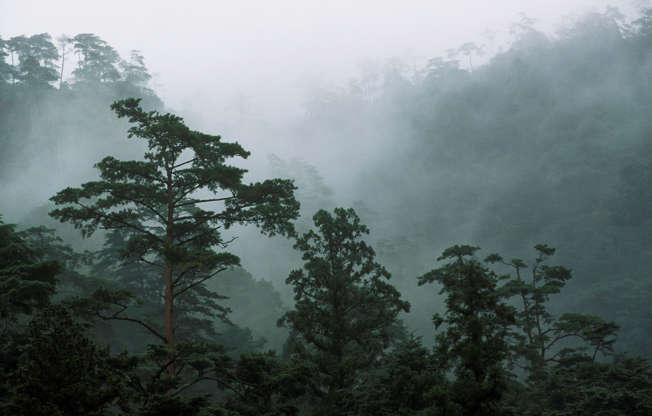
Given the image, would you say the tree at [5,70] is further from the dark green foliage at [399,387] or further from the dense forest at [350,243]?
the dark green foliage at [399,387]

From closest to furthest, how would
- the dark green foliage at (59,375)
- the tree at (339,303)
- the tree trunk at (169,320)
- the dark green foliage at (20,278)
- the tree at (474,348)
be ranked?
the dark green foliage at (59,375)
the tree at (474,348)
the dark green foliage at (20,278)
the tree trunk at (169,320)
the tree at (339,303)

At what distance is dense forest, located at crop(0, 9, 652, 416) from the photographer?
9.87 metres

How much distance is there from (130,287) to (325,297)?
17696mm

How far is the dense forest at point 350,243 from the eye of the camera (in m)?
9.87

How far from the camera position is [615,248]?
62500mm

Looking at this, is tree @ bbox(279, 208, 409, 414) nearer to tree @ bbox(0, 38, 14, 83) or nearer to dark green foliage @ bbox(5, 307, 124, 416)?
dark green foliage @ bbox(5, 307, 124, 416)

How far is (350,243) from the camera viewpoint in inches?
688

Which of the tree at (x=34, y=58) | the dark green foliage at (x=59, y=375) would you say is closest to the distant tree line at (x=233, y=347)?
the dark green foliage at (x=59, y=375)

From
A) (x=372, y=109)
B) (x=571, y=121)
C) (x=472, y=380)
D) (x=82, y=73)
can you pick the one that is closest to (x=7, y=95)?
(x=82, y=73)

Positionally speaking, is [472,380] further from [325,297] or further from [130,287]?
[130,287]

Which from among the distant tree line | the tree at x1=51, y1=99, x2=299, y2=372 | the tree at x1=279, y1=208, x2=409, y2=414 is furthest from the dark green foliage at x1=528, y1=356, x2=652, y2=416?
the tree at x1=51, y1=99, x2=299, y2=372

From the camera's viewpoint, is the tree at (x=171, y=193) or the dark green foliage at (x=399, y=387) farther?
the dark green foliage at (x=399, y=387)

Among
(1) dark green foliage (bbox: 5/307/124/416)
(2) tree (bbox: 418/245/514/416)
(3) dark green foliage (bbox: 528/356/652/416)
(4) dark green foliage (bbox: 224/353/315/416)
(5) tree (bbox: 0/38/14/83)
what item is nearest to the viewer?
(1) dark green foliage (bbox: 5/307/124/416)

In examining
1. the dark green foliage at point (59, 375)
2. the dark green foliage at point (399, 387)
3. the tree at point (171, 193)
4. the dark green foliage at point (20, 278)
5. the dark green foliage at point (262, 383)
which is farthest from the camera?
the dark green foliage at point (399, 387)
